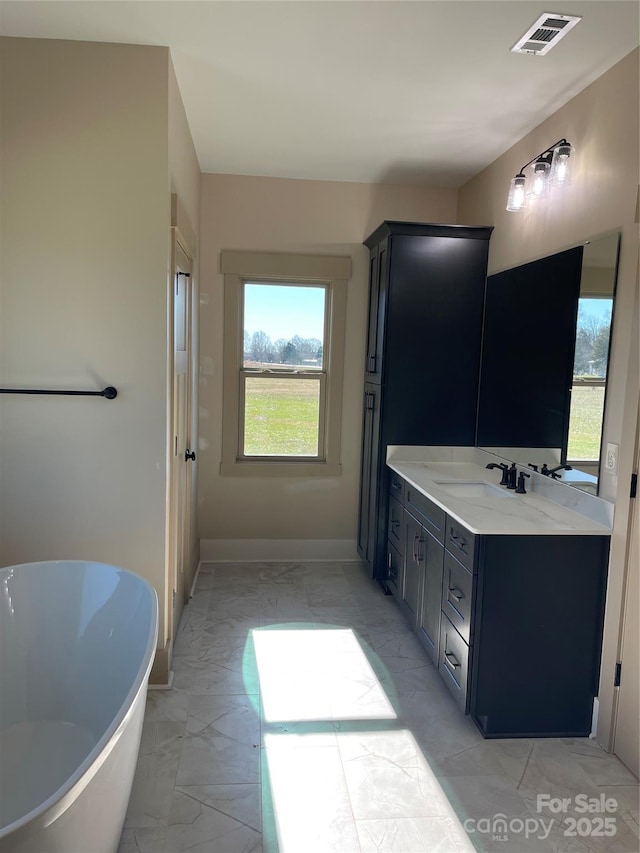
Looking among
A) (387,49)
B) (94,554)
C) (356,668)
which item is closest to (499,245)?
(387,49)

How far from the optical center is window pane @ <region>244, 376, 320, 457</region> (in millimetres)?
4230

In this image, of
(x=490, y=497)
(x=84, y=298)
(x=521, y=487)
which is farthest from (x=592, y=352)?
Answer: (x=84, y=298)

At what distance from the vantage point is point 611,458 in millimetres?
2309

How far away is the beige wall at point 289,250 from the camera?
4.03 meters

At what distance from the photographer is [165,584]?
2.67 meters

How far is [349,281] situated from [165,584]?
2.46 meters

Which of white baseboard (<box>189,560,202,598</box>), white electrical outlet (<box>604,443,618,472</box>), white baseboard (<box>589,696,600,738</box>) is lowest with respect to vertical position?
white baseboard (<box>189,560,202,598</box>)

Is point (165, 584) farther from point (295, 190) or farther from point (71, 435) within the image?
point (295, 190)

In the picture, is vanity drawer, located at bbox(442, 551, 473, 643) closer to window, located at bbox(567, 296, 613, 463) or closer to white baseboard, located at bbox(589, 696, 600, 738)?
white baseboard, located at bbox(589, 696, 600, 738)

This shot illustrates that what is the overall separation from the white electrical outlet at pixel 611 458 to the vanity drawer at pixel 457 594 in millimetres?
693

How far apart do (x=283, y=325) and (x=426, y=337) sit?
1097mm

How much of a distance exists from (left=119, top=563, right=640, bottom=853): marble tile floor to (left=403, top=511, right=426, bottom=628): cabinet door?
0.62 ft

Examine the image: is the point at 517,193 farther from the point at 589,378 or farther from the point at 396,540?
the point at 396,540

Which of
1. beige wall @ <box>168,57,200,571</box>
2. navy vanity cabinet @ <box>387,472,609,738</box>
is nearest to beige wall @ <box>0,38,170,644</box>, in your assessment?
beige wall @ <box>168,57,200,571</box>
